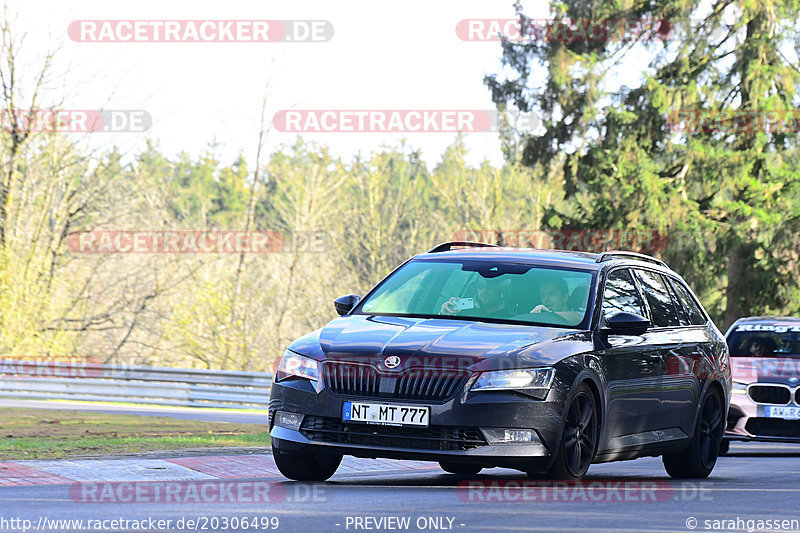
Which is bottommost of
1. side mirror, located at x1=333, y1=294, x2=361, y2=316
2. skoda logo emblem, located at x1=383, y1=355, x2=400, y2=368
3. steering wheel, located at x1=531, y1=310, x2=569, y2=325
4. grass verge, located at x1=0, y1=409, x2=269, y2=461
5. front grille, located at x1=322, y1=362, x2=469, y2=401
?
grass verge, located at x1=0, y1=409, x2=269, y2=461

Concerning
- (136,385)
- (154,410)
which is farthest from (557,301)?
(136,385)

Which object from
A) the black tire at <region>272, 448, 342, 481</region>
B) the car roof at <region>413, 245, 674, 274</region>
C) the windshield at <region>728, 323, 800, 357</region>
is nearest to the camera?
the black tire at <region>272, 448, 342, 481</region>

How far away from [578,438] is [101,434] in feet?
28.3

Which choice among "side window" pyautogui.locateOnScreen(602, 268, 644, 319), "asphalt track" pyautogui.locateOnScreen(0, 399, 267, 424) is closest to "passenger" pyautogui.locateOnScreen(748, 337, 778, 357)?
"side window" pyautogui.locateOnScreen(602, 268, 644, 319)

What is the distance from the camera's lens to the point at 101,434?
15.8m

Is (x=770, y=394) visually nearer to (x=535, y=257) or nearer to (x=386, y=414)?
(x=535, y=257)

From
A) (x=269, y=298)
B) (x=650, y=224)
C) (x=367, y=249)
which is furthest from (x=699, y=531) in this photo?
(x=367, y=249)

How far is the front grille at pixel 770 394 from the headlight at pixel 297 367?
764cm

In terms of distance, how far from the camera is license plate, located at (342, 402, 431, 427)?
8.23 meters

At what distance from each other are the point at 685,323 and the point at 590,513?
Answer: 4.00 metres

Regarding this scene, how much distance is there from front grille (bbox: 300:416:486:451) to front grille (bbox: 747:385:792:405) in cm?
746

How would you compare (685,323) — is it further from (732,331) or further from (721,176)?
(721,176)

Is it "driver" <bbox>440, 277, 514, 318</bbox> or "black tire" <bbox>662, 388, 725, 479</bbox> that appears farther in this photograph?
"black tire" <bbox>662, 388, 725, 479</bbox>

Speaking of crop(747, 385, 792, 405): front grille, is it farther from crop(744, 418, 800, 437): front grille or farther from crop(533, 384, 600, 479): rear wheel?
crop(533, 384, 600, 479): rear wheel
